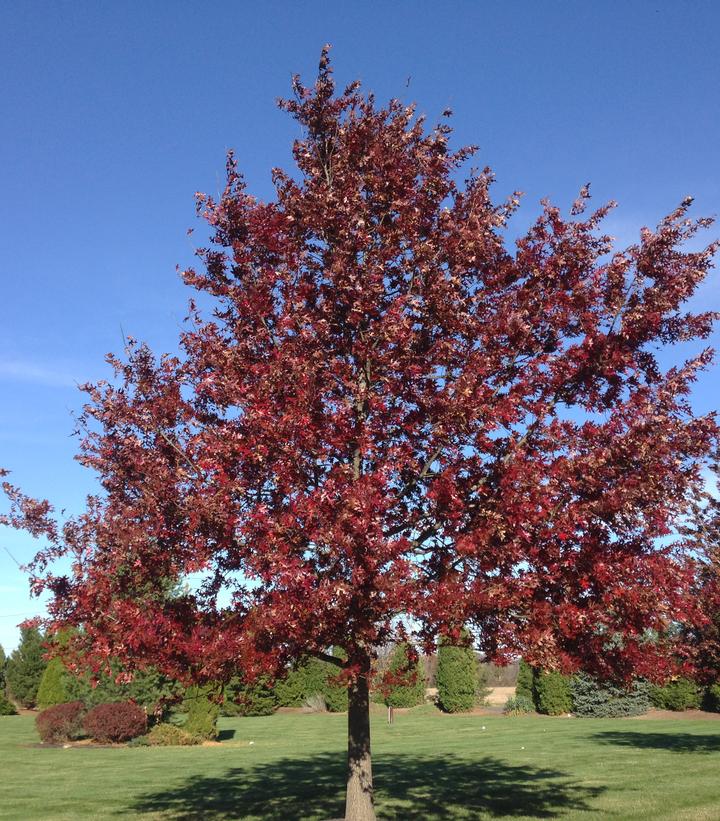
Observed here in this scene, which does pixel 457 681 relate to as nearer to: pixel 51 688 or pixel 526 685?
pixel 526 685

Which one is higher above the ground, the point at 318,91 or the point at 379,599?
the point at 318,91

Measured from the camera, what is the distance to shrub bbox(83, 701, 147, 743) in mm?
24922

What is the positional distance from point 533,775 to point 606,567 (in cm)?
1110

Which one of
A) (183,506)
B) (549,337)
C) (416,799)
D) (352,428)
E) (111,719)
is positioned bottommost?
(416,799)

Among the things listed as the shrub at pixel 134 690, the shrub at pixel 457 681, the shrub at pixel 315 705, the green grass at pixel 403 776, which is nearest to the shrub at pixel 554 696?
the shrub at pixel 457 681

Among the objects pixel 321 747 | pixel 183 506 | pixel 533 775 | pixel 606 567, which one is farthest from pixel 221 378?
pixel 321 747

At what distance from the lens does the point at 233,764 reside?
64.4 feet

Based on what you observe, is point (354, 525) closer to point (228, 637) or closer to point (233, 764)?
point (228, 637)

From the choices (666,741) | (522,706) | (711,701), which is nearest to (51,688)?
(522,706)

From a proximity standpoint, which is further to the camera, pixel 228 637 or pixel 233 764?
pixel 233 764

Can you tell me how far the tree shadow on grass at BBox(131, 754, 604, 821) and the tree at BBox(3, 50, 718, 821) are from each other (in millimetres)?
3939

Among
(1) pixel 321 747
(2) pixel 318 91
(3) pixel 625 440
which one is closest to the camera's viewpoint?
(3) pixel 625 440

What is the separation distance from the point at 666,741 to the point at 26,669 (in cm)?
3592

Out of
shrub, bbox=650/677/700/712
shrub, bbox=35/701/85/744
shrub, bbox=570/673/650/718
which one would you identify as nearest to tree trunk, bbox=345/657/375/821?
shrub, bbox=35/701/85/744
